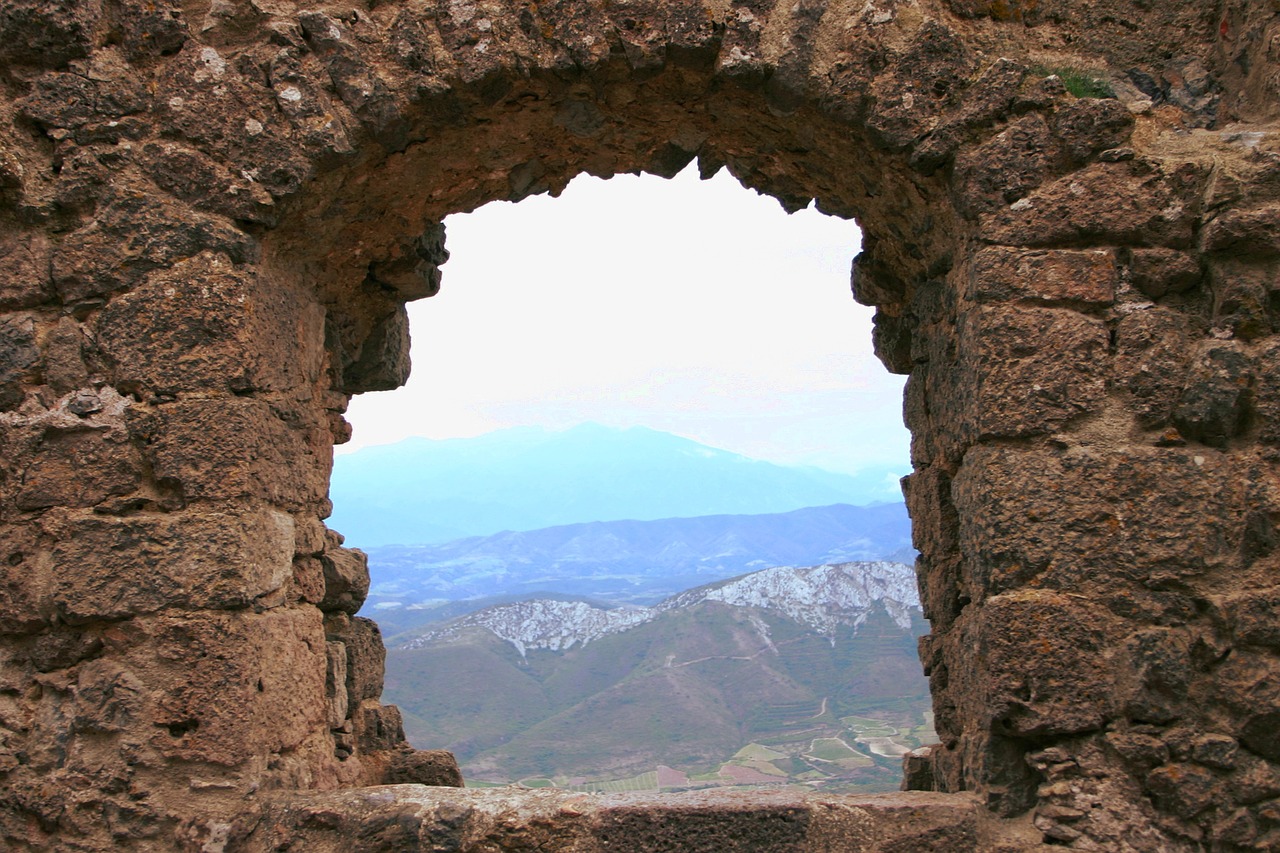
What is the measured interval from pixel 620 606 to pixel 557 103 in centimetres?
1179

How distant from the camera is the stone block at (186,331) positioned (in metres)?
2.71

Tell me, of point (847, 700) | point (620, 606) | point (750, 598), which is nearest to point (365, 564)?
point (847, 700)

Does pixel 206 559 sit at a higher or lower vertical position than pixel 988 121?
lower

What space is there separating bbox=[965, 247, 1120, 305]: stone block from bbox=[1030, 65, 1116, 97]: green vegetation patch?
0.56 m

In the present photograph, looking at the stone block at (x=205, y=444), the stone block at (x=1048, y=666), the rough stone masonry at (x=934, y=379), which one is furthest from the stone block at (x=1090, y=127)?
the stone block at (x=205, y=444)

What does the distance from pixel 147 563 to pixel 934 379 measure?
2.41 m

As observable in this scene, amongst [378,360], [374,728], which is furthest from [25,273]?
[374,728]

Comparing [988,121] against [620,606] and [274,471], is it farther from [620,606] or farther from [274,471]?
[620,606]

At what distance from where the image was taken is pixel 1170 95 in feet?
10.1

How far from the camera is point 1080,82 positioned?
114 inches

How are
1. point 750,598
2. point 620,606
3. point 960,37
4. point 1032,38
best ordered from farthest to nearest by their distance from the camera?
1. point 620,606
2. point 750,598
3. point 1032,38
4. point 960,37

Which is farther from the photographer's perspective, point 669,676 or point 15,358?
point 669,676

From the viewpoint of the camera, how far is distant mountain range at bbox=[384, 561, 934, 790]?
1023 cm

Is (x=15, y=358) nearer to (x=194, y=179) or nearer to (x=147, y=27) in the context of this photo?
(x=194, y=179)
